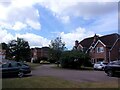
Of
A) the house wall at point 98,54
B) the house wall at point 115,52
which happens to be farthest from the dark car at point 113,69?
the house wall at point 115,52

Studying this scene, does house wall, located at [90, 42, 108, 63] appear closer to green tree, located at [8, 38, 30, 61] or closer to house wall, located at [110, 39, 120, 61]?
house wall, located at [110, 39, 120, 61]

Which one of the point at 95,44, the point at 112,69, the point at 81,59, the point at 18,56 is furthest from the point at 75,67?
the point at 112,69

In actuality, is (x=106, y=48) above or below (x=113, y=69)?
above

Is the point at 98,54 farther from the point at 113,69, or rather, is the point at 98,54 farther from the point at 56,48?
the point at 113,69

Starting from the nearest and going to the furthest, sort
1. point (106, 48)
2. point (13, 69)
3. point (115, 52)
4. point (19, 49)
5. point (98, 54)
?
point (13, 69), point (19, 49), point (106, 48), point (115, 52), point (98, 54)

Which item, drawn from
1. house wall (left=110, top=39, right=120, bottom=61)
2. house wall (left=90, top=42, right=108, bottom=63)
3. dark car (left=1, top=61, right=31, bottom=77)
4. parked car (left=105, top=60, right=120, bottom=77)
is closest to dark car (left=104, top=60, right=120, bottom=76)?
parked car (left=105, top=60, right=120, bottom=77)

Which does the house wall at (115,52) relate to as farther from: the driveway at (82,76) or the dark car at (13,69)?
the dark car at (13,69)

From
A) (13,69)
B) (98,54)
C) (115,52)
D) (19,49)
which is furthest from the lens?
(98,54)

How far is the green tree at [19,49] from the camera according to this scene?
51344 mm

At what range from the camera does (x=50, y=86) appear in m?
18.3

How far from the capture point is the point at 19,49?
51688 millimetres

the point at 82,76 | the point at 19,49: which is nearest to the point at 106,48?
the point at 19,49

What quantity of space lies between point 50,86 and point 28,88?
1.61m

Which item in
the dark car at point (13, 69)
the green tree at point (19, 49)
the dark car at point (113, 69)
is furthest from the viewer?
the green tree at point (19, 49)
